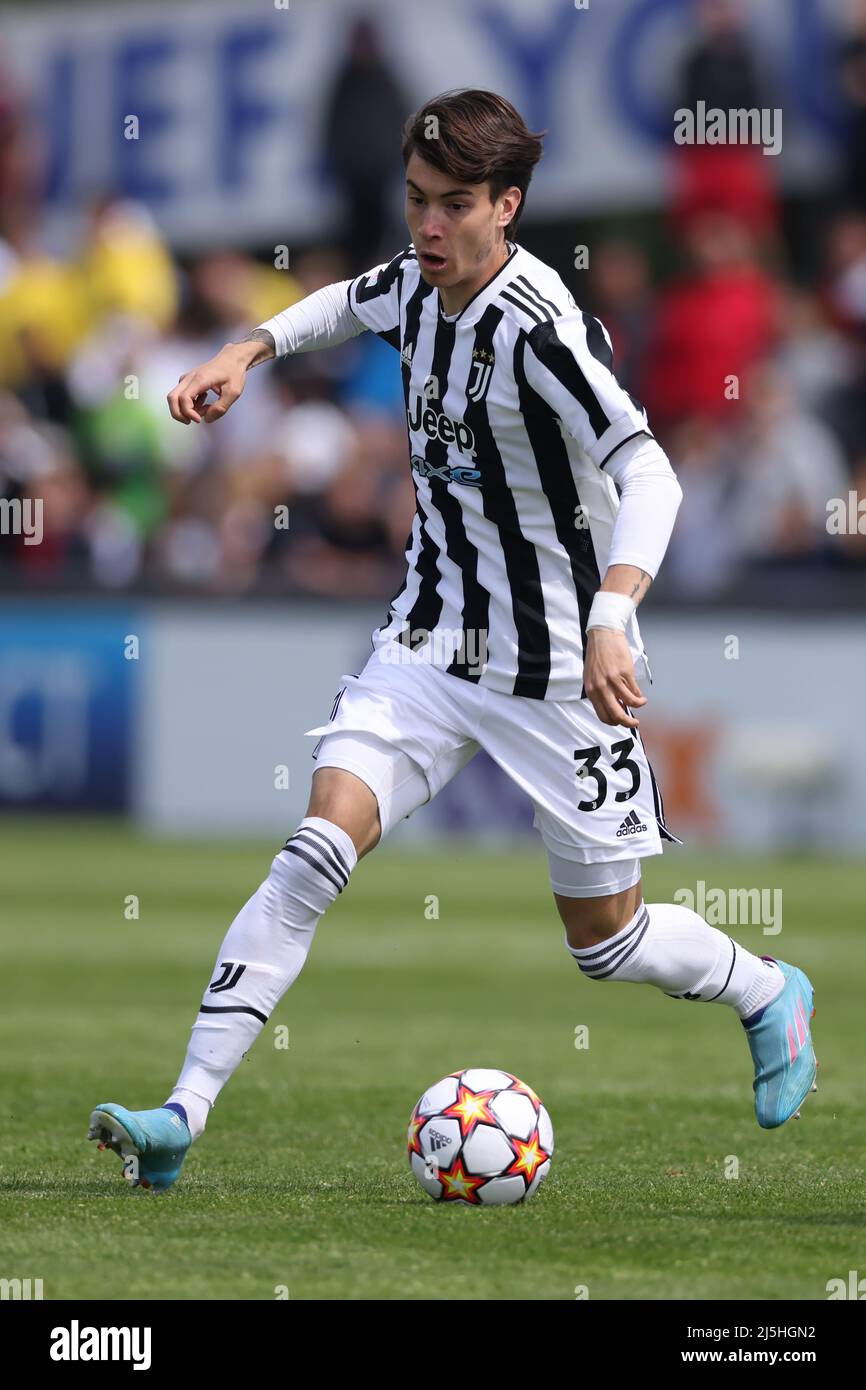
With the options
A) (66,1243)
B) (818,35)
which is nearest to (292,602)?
(818,35)

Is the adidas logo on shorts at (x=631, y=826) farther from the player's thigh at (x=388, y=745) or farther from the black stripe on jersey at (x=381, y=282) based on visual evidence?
the black stripe on jersey at (x=381, y=282)

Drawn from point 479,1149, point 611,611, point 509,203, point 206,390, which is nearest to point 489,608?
point 611,611

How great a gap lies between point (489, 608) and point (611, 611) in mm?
711

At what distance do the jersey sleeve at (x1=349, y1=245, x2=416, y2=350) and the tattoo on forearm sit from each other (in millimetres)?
241

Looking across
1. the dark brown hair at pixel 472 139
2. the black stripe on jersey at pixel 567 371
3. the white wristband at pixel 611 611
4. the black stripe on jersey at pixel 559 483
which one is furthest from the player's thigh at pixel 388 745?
the dark brown hair at pixel 472 139

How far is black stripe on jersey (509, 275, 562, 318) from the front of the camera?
583 centimetres

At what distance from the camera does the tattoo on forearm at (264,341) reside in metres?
→ 6.27

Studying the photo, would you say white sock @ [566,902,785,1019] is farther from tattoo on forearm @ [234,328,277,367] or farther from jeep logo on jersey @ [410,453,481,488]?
tattoo on forearm @ [234,328,277,367]

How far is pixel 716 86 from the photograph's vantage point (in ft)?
58.4

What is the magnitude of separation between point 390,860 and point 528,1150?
403 inches

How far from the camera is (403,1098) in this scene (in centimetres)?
771

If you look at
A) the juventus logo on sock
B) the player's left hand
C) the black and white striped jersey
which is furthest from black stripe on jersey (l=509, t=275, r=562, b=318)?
the juventus logo on sock

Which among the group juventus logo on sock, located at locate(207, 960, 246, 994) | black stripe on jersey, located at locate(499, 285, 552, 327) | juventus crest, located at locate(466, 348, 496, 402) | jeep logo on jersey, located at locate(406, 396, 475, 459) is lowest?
juventus logo on sock, located at locate(207, 960, 246, 994)

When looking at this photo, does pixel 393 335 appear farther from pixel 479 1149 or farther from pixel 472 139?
pixel 479 1149
